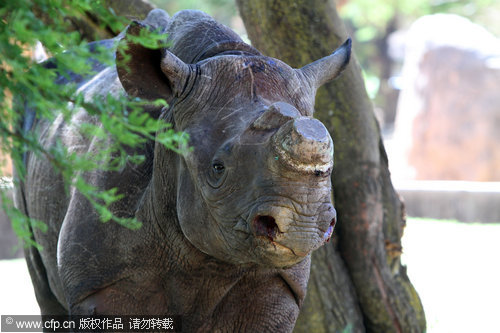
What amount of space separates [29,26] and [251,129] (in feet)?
4.12

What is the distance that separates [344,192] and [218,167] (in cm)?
281

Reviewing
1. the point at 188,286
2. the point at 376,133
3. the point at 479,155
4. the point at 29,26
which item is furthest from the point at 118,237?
the point at 479,155

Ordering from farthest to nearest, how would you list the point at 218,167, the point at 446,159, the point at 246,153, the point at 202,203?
the point at 446,159
the point at 202,203
the point at 218,167
the point at 246,153

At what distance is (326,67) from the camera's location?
4.52m

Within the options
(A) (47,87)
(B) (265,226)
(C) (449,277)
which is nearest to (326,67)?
(B) (265,226)

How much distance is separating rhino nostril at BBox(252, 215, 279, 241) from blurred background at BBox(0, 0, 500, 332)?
459 cm

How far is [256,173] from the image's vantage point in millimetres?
3504

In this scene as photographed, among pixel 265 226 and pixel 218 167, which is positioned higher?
pixel 218 167

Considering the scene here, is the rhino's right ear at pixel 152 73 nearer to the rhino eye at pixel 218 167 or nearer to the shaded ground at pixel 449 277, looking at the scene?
the rhino eye at pixel 218 167

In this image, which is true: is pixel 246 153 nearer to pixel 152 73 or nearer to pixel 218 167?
pixel 218 167

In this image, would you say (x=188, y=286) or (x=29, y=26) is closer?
(x=29, y=26)

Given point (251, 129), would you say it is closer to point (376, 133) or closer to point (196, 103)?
point (196, 103)

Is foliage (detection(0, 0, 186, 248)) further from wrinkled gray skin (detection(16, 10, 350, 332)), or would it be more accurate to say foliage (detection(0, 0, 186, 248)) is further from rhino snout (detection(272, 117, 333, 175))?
wrinkled gray skin (detection(16, 10, 350, 332))

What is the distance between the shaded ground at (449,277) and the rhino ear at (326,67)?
3.70 meters
